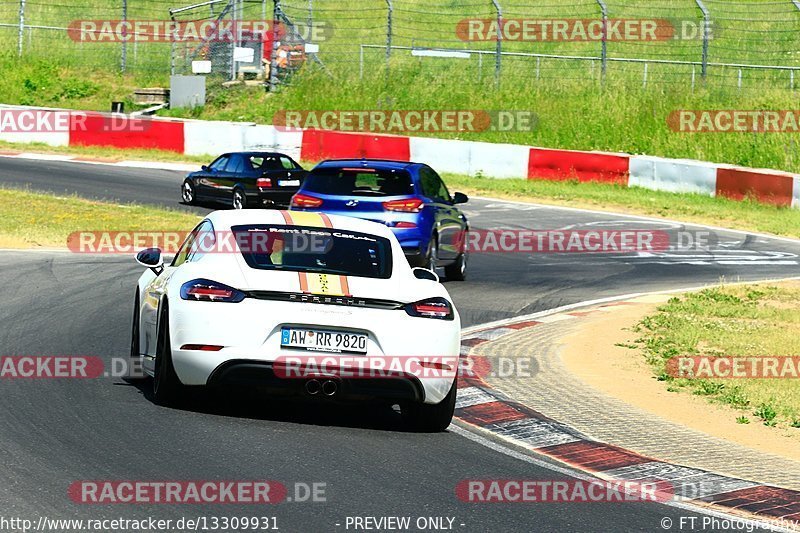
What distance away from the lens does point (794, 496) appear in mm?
8141

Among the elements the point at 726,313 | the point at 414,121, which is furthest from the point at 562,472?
the point at 414,121

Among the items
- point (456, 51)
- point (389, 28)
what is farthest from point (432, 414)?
point (456, 51)

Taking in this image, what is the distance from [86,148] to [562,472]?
29.8 metres

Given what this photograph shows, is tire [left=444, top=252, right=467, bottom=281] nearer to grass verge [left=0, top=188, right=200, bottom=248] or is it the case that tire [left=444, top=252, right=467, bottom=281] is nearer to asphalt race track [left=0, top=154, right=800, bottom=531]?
asphalt race track [left=0, top=154, right=800, bottom=531]

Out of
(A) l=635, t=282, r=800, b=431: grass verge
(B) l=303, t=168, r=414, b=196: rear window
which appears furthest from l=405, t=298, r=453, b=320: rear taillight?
(B) l=303, t=168, r=414, b=196: rear window

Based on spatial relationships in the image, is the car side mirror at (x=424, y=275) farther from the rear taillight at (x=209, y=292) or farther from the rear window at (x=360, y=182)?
the rear window at (x=360, y=182)

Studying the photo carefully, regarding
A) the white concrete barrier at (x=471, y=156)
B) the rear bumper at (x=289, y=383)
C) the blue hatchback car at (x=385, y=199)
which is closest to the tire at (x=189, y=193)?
the white concrete barrier at (x=471, y=156)

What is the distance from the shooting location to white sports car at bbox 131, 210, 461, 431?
887 centimetres

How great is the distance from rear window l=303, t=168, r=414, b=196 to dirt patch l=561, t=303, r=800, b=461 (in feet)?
10.2

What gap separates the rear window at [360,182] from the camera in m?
17.3

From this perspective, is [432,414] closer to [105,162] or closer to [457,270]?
[457,270]

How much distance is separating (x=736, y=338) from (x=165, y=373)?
7.57 metres

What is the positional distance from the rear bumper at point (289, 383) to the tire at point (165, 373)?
37cm

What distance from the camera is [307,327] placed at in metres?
8.88
